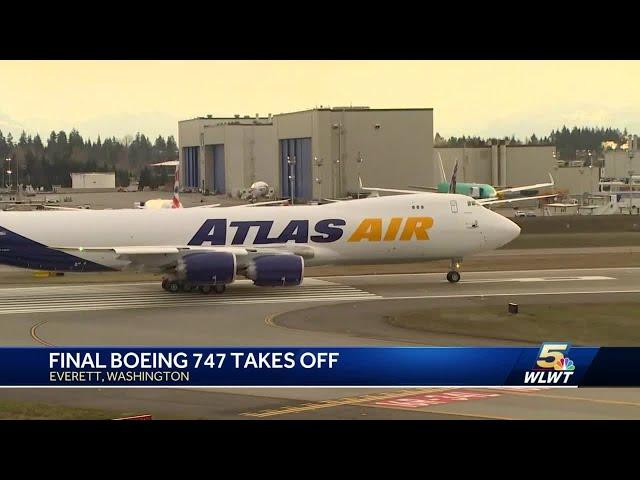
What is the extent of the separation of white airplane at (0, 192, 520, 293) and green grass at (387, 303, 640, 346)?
7709 millimetres

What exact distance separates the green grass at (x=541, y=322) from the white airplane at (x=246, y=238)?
304 inches

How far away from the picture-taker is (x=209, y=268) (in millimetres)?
41000

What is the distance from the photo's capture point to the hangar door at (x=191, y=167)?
13262 centimetres

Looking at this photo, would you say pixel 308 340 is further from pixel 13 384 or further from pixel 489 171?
pixel 489 171

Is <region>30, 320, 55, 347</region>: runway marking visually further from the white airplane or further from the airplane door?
the airplane door

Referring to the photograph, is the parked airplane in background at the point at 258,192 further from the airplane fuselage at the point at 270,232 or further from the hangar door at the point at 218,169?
the airplane fuselage at the point at 270,232

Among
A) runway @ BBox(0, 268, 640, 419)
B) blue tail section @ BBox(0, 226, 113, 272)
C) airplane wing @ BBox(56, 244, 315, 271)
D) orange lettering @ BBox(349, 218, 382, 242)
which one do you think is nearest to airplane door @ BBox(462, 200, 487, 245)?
runway @ BBox(0, 268, 640, 419)

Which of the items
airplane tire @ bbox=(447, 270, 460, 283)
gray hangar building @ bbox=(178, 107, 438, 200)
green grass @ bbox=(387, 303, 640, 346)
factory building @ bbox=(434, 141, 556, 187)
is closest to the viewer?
green grass @ bbox=(387, 303, 640, 346)

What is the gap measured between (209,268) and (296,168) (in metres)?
71.3

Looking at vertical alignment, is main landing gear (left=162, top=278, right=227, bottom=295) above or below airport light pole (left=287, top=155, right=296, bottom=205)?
below

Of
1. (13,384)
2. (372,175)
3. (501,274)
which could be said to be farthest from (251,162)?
(13,384)

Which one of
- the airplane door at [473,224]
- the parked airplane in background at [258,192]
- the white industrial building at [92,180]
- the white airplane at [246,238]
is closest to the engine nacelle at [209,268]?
the white airplane at [246,238]

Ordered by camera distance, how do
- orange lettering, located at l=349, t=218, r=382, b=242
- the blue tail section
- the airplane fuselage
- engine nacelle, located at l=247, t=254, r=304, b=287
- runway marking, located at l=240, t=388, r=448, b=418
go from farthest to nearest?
orange lettering, located at l=349, t=218, r=382, b=242
the airplane fuselage
the blue tail section
engine nacelle, located at l=247, t=254, r=304, b=287
runway marking, located at l=240, t=388, r=448, b=418

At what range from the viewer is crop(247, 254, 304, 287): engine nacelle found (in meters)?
41.2
